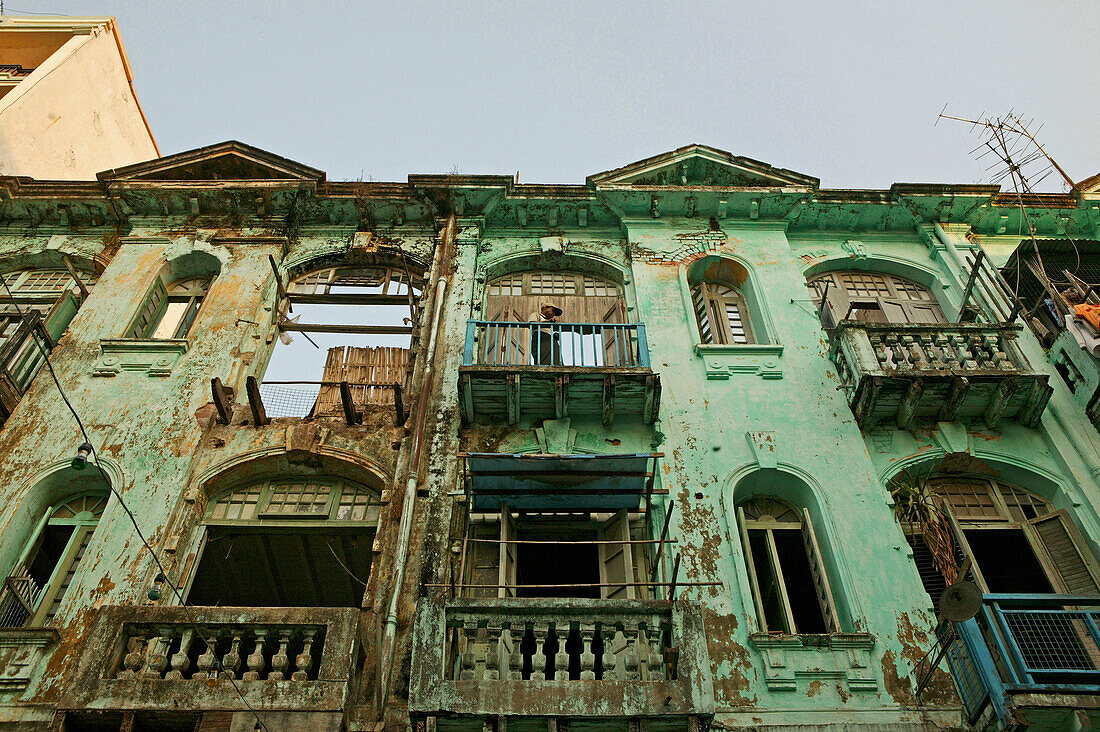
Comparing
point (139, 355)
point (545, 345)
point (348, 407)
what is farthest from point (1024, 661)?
point (139, 355)

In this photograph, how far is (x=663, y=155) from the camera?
14.9 meters

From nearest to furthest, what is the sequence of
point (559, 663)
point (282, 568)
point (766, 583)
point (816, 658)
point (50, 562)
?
point (559, 663)
point (816, 658)
point (766, 583)
point (50, 562)
point (282, 568)

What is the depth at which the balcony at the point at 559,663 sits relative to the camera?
7.12 meters

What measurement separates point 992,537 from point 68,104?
61.5ft

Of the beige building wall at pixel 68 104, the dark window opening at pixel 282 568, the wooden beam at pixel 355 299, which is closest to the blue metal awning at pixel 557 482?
the dark window opening at pixel 282 568

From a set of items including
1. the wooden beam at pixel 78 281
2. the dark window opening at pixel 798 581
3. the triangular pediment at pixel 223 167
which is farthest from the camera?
the triangular pediment at pixel 223 167

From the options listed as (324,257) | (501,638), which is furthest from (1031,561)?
(324,257)

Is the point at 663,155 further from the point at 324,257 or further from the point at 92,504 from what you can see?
the point at 92,504

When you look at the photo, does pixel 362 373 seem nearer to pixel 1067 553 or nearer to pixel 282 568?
pixel 282 568

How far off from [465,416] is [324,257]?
4.82m

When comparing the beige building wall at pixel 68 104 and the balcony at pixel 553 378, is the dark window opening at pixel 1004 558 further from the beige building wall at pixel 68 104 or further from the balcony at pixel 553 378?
the beige building wall at pixel 68 104

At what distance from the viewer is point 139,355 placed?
11875 mm

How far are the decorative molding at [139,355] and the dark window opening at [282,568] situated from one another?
9.00ft

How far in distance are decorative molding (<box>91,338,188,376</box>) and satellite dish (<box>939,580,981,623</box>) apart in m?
9.94
